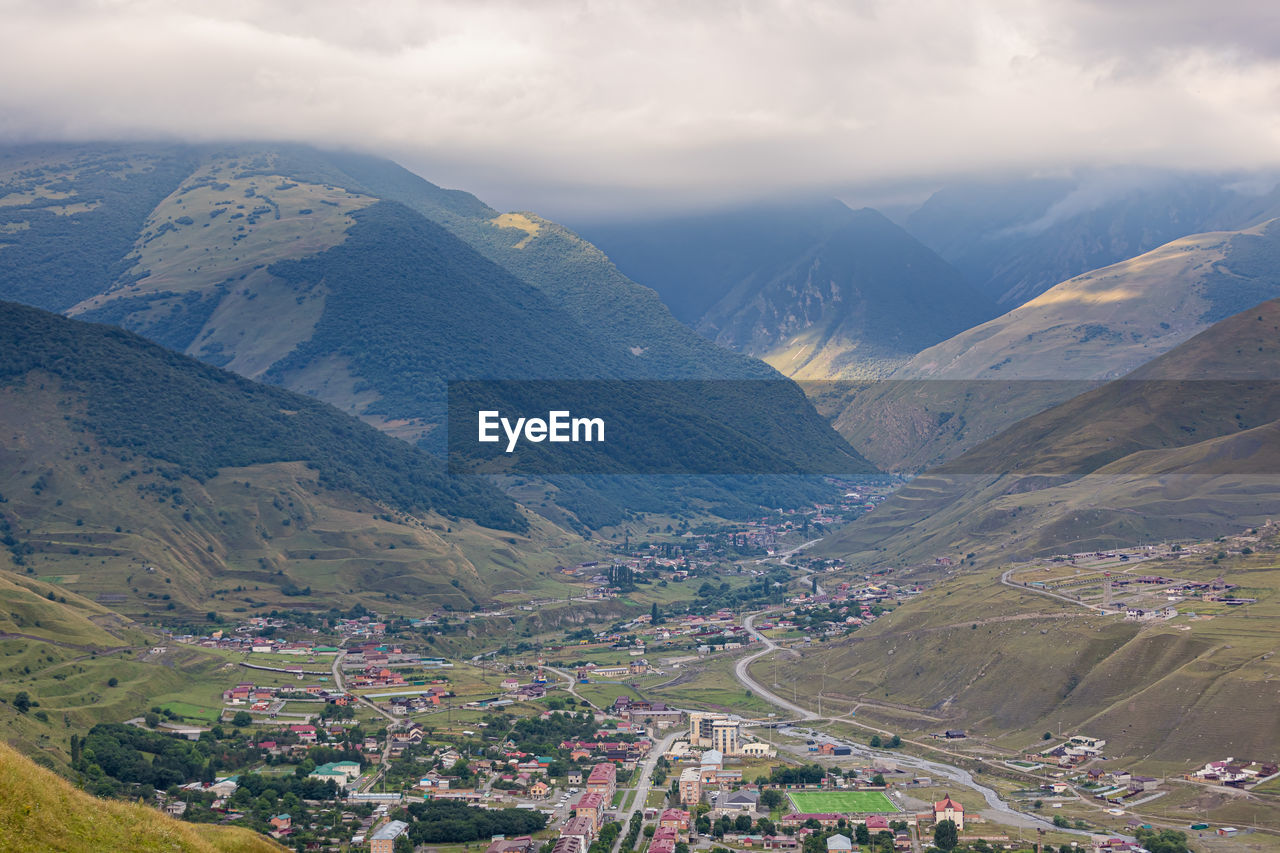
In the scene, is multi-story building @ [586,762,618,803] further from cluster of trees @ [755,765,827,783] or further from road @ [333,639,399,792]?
road @ [333,639,399,792]

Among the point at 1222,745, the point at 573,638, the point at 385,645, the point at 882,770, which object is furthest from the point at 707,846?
the point at 573,638

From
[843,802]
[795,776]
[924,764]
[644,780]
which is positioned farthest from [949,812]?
[644,780]

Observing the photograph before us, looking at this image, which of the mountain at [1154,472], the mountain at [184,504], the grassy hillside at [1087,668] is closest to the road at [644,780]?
the grassy hillside at [1087,668]

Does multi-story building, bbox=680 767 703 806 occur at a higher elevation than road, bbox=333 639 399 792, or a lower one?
higher

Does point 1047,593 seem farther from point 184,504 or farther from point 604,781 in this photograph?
point 184,504

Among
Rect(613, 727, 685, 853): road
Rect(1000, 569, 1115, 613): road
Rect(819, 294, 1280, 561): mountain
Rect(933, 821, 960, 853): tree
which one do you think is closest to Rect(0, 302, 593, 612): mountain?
Rect(613, 727, 685, 853): road

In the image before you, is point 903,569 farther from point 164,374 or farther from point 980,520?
point 164,374
